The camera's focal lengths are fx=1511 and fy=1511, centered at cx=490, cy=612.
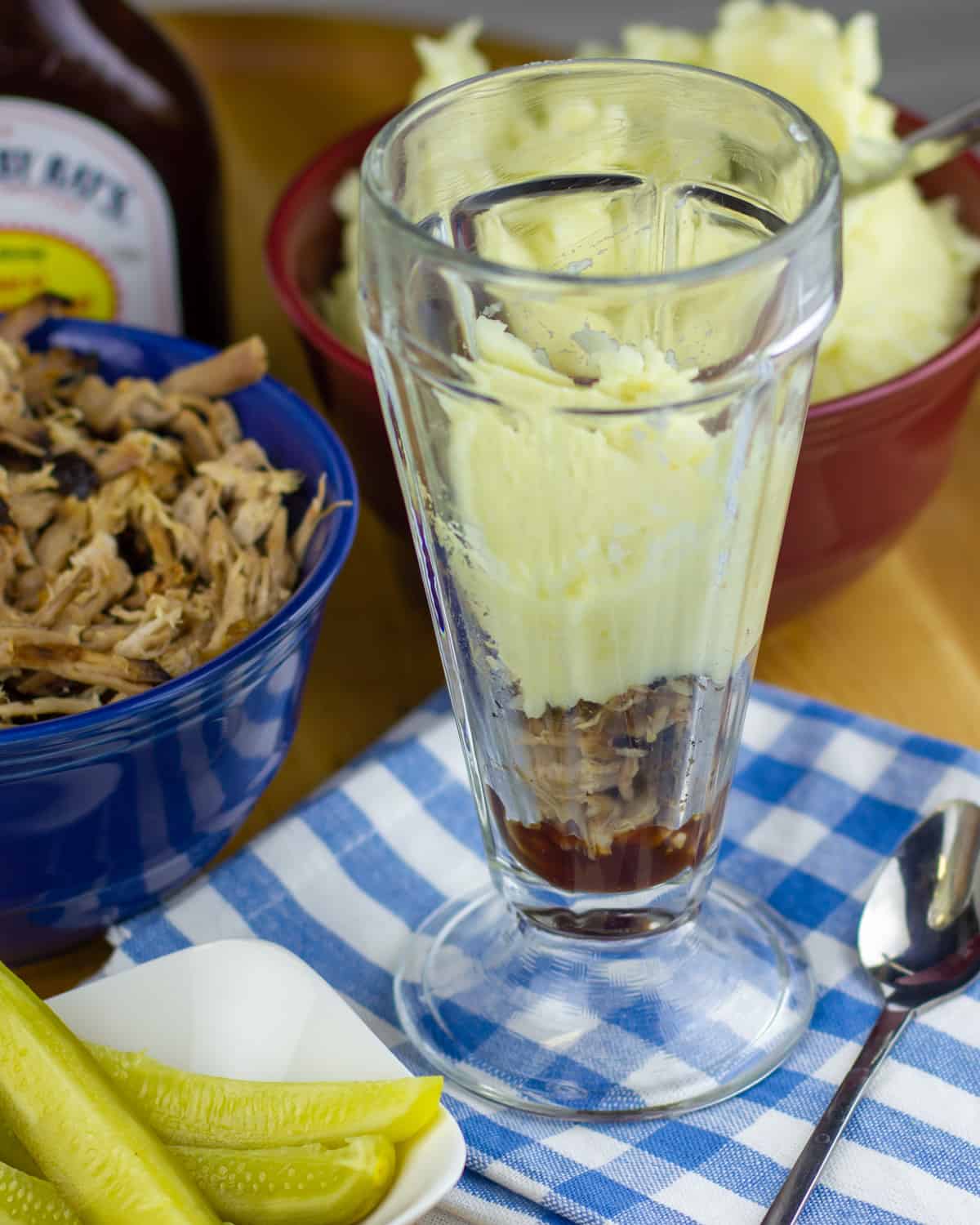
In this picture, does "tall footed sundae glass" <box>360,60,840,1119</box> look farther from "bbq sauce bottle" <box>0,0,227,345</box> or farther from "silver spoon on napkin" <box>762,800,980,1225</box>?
"bbq sauce bottle" <box>0,0,227,345</box>

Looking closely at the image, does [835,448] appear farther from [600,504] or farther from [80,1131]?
[80,1131]

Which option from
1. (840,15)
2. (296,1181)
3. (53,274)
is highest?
(53,274)

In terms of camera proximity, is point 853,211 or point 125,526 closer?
point 125,526

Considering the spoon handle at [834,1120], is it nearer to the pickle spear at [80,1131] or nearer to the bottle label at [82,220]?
the pickle spear at [80,1131]

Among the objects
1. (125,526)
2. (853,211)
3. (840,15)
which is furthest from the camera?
(840,15)

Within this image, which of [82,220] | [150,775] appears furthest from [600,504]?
[82,220]

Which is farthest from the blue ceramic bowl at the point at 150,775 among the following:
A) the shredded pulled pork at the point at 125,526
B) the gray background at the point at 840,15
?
the gray background at the point at 840,15

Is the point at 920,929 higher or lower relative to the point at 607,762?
lower
